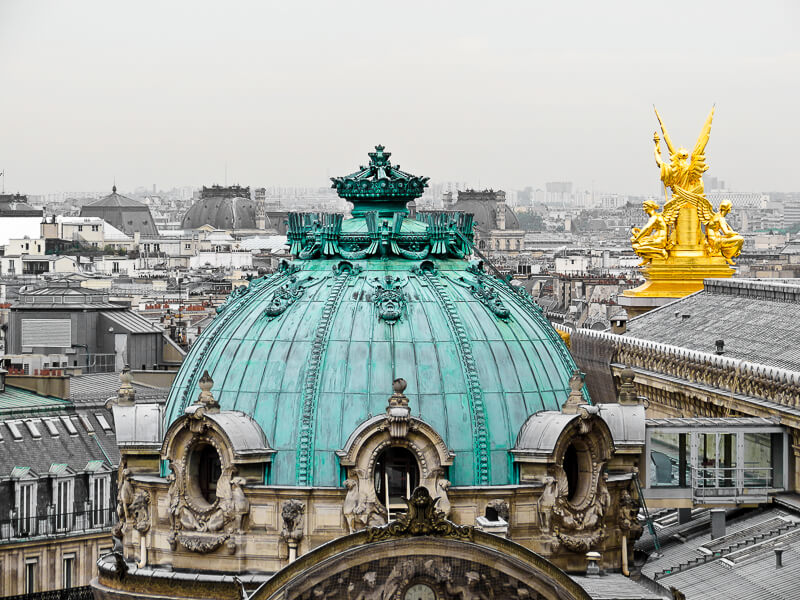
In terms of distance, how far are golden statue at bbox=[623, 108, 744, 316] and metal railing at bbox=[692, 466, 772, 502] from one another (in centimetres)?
3037

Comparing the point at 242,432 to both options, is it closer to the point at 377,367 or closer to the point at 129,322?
the point at 377,367

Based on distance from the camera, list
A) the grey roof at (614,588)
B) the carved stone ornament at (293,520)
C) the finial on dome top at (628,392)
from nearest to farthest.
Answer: the grey roof at (614,588) < the carved stone ornament at (293,520) < the finial on dome top at (628,392)

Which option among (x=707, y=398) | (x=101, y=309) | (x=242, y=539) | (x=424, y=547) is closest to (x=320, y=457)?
(x=242, y=539)

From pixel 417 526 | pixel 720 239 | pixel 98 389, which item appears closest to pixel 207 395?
pixel 417 526

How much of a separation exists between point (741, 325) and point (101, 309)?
54.4 m

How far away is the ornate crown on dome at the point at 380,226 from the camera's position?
37688 millimetres

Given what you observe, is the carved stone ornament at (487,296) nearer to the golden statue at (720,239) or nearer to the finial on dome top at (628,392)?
the finial on dome top at (628,392)

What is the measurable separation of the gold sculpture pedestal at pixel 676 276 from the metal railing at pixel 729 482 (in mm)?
29833

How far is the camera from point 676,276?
8050 centimetres

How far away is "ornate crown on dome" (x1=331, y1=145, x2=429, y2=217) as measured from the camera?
A: 126ft

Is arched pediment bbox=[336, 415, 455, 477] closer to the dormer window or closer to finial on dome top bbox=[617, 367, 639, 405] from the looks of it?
the dormer window

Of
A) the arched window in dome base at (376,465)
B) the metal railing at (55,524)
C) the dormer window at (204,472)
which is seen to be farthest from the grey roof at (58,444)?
the arched window in dome base at (376,465)

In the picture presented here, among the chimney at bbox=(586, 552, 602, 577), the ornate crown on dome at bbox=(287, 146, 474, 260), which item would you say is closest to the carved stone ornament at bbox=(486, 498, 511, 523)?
the chimney at bbox=(586, 552, 602, 577)

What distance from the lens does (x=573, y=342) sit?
230ft
